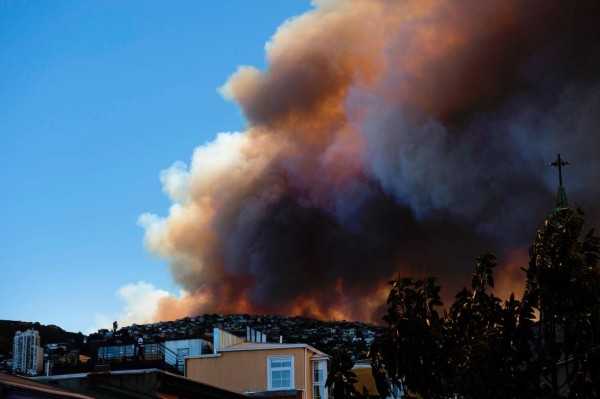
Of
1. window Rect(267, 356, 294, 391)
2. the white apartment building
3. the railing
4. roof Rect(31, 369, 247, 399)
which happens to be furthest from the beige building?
roof Rect(31, 369, 247, 399)

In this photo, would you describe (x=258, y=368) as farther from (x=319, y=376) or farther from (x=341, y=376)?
(x=341, y=376)

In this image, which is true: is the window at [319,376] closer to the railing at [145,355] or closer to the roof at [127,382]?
the railing at [145,355]

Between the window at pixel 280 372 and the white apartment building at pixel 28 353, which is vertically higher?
the white apartment building at pixel 28 353

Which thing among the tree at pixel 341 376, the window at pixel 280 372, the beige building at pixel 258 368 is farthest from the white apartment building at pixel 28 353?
the tree at pixel 341 376

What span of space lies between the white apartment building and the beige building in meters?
8.99

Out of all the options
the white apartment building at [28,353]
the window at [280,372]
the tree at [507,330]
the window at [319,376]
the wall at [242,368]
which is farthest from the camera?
the window at [319,376]

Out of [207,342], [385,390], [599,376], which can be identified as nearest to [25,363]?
[207,342]

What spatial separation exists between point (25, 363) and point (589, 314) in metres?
46.4

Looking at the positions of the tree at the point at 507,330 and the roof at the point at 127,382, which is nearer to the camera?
the tree at the point at 507,330

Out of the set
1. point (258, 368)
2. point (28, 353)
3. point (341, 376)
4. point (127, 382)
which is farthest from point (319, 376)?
point (341, 376)

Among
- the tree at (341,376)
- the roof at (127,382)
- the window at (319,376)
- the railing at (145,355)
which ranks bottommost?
the tree at (341,376)

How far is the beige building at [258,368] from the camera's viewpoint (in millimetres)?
59438

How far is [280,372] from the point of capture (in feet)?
196

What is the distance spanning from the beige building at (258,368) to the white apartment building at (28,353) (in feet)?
29.5
